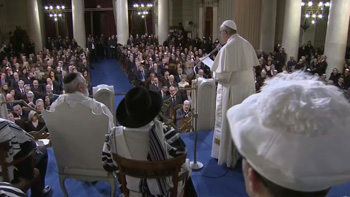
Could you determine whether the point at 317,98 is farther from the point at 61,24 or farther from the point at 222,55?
the point at 61,24

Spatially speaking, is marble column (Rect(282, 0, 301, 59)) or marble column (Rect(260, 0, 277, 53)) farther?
marble column (Rect(260, 0, 277, 53))

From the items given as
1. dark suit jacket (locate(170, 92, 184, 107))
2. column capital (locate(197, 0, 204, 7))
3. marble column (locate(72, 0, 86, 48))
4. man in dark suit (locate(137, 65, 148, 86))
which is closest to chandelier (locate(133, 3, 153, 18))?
column capital (locate(197, 0, 204, 7))

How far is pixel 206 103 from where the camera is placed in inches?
232

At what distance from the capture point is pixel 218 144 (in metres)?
4.62

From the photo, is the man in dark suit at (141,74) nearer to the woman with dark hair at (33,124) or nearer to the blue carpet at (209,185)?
the woman with dark hair at (33,124)

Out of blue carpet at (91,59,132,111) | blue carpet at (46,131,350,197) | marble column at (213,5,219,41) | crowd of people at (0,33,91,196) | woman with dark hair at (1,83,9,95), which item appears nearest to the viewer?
crowd of people at (0,33,91,196)

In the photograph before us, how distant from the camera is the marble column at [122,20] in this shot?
2127cm

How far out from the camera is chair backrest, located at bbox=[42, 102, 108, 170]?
3275 millimetres

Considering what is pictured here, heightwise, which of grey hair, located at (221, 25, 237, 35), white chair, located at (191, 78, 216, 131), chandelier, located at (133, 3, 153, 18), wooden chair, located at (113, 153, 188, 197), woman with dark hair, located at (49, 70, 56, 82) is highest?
chandelier, located at (133, 3, 153, 18)

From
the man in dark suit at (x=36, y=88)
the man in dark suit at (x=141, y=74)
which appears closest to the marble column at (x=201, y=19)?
the man in dark suit at (x=141, y=74)

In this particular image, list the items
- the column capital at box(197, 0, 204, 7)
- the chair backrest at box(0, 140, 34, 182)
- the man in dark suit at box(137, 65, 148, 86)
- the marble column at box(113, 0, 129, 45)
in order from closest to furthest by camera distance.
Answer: the chair backrest at box(0, 140, 34, 182) → the man in dark suit at box(137, 65, 148, 86) → the marble column at box(113, 0, 129, 45) → the column capital at box(197, 0, 204, 7)

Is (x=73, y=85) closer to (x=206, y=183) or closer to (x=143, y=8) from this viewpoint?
(x=206, y=183)

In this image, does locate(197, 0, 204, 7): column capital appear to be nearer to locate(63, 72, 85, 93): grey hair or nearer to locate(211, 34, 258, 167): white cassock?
locate(211, 34, 258, 167): white cassock

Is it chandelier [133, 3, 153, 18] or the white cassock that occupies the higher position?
chandelier [133, 3, 153, 18]
